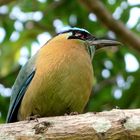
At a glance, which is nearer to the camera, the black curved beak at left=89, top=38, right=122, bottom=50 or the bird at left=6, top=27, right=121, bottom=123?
the bird at left=6, top=27, right=121, bottom=123

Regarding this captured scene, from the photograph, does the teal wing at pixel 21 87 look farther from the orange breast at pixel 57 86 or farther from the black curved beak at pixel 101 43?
the black curved beak at pixel 101 43

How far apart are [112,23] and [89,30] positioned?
667 millimetres

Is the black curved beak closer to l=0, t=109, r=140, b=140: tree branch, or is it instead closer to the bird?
the bird

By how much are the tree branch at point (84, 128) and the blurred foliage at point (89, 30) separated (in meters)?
2.67

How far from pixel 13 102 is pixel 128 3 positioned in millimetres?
2536

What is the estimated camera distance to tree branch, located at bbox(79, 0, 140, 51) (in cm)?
628

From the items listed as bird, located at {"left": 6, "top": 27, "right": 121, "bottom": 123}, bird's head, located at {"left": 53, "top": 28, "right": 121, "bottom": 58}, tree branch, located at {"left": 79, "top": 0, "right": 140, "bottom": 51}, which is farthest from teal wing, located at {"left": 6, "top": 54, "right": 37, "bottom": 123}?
tree branch, located at {"left": 79, "top": 0, "right": 140, "bottom": 51}

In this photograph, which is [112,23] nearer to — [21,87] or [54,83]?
[21,87]

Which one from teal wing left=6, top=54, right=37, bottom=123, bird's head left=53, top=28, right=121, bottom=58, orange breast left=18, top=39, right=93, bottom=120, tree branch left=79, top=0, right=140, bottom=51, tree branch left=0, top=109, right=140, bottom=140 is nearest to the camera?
tree branch left=0, top=109, right=140, bottom=140

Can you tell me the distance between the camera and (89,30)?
6988 mm

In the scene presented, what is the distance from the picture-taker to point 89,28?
7055 mm

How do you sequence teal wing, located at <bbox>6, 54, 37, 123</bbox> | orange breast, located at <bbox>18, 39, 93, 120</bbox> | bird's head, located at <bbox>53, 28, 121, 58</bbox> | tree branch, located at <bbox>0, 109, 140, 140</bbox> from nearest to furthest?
tree branch, located at <bbox>0, 109, 140, 140</bbox> → orange breast, located at <bbox>18, 39, 93, 120</bbox> → teal wing, located at <bbox>6, 54, 37, 123</bbox> → bird's head, located at <bbox>53, 28, 121, 58</bbox>

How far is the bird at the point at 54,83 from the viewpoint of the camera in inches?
179

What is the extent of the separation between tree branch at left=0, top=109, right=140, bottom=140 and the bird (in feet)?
2.28
